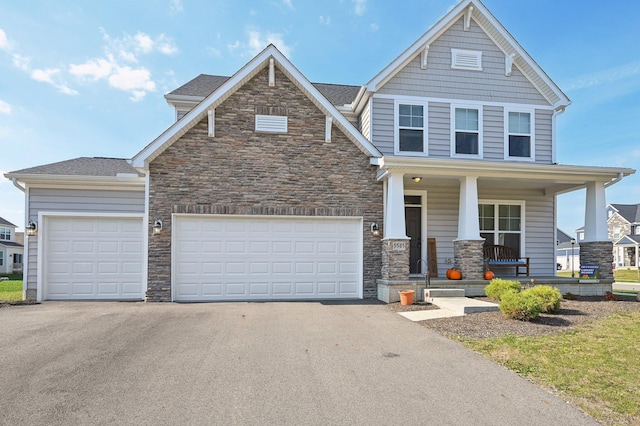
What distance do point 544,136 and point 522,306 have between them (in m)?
8.37

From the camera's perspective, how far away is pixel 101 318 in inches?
317

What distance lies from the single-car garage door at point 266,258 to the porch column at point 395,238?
0.89 m

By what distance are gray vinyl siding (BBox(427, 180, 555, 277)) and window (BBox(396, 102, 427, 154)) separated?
145 cm

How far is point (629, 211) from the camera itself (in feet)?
140

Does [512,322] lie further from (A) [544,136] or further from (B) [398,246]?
(A) [544,136]

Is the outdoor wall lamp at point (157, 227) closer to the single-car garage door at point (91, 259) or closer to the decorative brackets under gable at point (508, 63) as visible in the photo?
the single-car garage door at point (91, 259)

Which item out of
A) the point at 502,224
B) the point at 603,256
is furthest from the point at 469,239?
the point at 603,256

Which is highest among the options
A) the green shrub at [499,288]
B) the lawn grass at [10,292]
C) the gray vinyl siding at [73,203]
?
the gray vinyl siding at [73,203]

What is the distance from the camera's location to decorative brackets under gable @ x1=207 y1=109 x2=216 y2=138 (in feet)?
34.8

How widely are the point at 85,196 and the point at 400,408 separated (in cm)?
1059

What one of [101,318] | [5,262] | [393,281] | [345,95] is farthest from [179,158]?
[5,262]

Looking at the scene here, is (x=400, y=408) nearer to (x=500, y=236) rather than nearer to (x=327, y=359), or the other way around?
(x=327, y=359)

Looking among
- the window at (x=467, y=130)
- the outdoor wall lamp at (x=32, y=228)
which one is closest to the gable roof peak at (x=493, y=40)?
the window at (x=467, y=130)

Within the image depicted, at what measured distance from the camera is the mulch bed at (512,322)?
6992 millimetres
